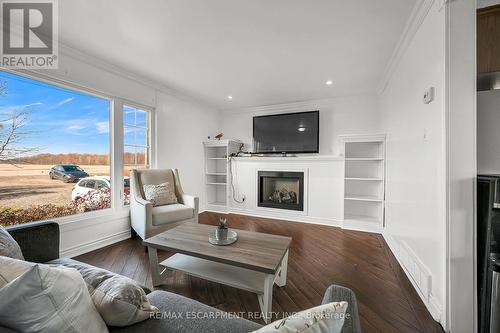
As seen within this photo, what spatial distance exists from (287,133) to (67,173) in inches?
141

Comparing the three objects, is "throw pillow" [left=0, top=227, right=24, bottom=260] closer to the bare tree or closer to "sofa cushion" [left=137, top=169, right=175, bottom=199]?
the bare tree

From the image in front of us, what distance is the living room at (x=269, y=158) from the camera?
1261 mm

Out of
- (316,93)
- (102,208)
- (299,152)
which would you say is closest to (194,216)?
(102,208)

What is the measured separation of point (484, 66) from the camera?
1322 millimetres

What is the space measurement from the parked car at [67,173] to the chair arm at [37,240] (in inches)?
55.8

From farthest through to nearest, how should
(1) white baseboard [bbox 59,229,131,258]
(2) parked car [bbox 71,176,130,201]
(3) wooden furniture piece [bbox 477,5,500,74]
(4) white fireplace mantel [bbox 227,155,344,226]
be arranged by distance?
(4) white fireplace mantel [bbox 227,155,344,226] → (2) parked car [bbox 71,176,130,201] → (1) white baseboard [bbox 59,229,131,258] → (3) wooden furniture piece [bbox 477,5,500,74]

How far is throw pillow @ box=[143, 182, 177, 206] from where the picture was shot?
282 cm

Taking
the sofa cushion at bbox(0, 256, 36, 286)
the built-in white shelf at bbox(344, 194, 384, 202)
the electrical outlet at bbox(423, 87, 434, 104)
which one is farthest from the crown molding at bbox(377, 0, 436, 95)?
the sofa cushion at bbox(0, 256, 36, 286)

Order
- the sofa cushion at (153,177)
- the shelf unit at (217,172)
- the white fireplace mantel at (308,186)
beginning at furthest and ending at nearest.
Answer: the shelf unit at (217,172), the white fireplace mantel at (308,186), the sofa cushion at (153,177)

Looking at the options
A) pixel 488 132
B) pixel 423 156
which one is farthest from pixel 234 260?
pixel 488 132

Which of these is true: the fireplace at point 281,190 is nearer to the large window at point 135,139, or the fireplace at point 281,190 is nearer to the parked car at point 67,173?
the large window at point 135,139

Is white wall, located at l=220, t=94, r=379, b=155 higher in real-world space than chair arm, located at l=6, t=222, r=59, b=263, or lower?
higher

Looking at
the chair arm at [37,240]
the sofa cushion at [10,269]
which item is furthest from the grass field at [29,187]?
the sofa cushion at [10,269]

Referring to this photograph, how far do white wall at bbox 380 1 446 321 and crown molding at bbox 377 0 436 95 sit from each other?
37 millimetres
